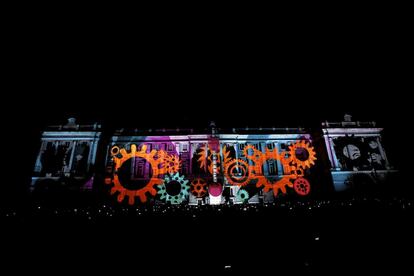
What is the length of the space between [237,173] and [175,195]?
4176 millimetres

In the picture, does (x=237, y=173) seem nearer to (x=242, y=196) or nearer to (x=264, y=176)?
(x=242, y=196)

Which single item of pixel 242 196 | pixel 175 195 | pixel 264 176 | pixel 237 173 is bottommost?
pixel 242 196

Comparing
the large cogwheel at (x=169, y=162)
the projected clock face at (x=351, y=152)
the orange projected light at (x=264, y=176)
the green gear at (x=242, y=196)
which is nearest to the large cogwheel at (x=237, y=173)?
the orange projected light at (x=264, y=176)

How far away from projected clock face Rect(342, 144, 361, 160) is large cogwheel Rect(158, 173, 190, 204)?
13.1 meters

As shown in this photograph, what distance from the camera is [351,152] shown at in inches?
797

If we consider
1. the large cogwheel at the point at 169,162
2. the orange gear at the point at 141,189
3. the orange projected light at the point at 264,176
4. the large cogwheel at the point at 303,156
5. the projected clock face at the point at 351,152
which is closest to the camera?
the orange gear at the point at 141,189

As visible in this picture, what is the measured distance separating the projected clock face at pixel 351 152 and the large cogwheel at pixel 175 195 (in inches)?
515

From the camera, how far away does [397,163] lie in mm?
18797

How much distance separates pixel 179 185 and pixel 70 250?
6607 mm

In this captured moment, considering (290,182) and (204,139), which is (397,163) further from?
(204,139)

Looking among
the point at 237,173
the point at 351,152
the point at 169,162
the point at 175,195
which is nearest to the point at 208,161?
the point at 237,173

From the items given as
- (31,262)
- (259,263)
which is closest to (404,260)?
(259,263)

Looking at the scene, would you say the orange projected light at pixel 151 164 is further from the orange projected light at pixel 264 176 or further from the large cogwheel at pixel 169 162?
the orange projected light at pixel 264 176

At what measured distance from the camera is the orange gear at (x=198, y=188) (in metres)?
16.0
